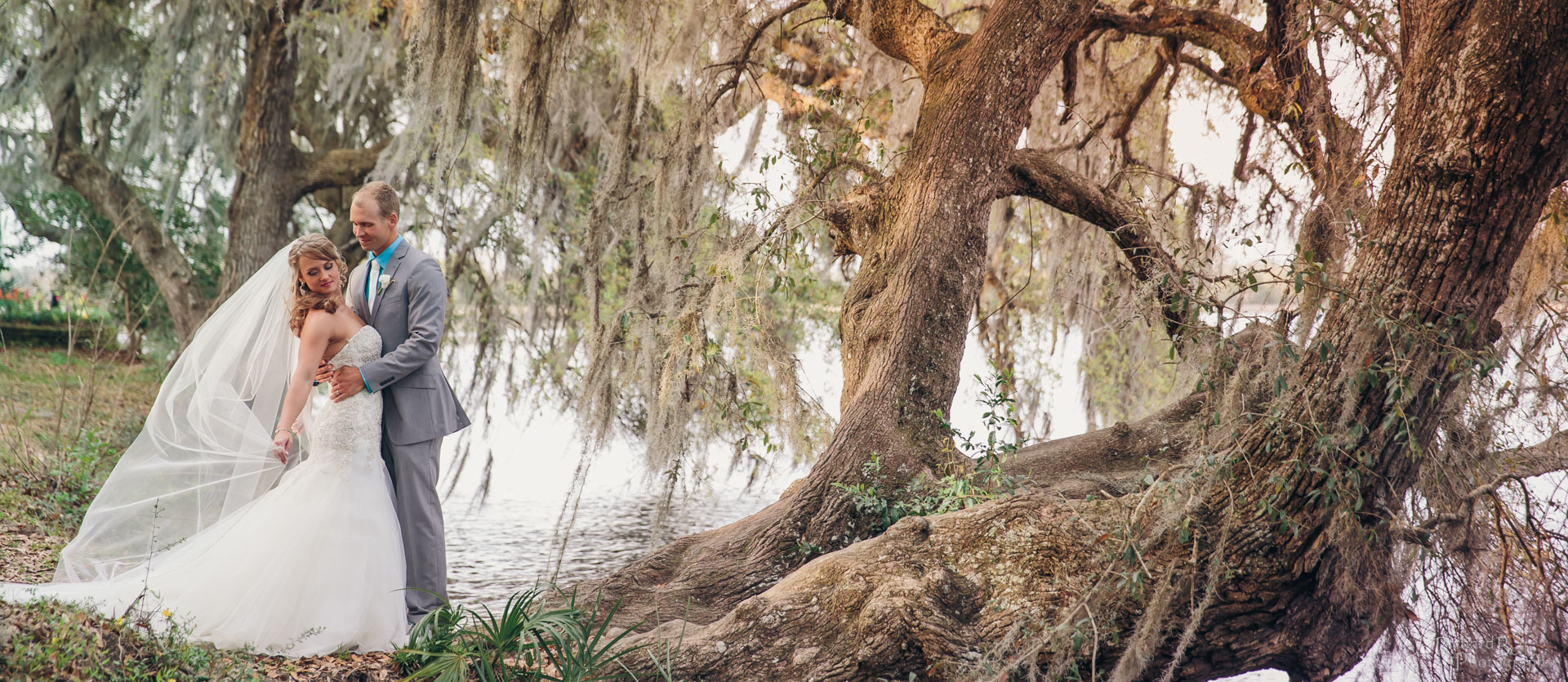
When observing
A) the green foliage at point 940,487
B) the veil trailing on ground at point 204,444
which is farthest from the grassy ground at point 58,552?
the green foliage at point 940,487

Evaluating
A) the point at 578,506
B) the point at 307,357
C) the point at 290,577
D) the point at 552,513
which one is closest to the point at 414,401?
the point at 307,357

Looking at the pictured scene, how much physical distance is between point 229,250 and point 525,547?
3.66 metres

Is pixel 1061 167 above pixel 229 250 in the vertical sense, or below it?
above

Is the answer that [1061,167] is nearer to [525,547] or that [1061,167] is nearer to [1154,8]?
[1154,8]

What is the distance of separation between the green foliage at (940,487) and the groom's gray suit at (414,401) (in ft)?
5.09

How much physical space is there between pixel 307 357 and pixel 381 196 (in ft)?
1.96

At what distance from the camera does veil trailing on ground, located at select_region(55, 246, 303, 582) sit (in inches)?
→ 122

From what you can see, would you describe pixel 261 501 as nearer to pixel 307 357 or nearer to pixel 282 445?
pixel 282 445

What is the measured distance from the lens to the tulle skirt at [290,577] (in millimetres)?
2822

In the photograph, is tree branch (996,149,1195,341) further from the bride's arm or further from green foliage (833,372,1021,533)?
the bride's arm

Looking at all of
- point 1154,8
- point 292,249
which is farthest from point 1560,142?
point 292,249

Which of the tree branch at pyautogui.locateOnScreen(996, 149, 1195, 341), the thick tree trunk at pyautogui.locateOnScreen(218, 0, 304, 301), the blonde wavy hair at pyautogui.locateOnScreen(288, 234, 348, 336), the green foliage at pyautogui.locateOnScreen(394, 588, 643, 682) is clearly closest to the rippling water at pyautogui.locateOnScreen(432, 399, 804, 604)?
the green foliage at pyautogui.locateOnScreen(394, 588, 643, 682)

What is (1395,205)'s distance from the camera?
106 inches

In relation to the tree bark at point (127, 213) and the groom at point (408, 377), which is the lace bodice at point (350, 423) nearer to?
the groom at point (408, 377)
